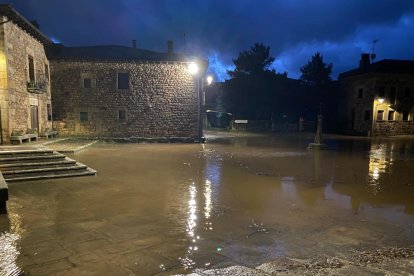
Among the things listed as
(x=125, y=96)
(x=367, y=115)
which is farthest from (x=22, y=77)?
(x=367, y=115)

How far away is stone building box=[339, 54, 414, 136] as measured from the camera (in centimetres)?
3020

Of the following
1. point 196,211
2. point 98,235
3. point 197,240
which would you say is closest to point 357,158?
point 196,211

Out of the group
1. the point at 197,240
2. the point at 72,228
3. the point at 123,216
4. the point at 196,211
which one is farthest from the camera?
the point at 196,211

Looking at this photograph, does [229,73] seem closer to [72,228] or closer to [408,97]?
[408,97]

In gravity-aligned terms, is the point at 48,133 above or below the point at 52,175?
above

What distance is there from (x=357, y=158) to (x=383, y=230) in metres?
9.78

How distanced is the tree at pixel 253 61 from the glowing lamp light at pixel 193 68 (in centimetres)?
1709

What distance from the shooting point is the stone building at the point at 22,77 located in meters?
13.3

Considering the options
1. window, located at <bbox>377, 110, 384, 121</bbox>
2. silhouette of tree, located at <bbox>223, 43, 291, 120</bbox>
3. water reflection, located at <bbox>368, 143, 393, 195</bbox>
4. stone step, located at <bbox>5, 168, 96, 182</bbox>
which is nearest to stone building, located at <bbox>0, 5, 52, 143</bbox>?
stone step, located at <bbox>5, 168, 96, 182</bbox>

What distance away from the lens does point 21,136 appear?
1379 centimetres

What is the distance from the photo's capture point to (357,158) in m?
14.1

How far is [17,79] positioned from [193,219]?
13.3 metres

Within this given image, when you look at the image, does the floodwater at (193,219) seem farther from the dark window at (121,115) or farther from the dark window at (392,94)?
the dark window at (392,94)

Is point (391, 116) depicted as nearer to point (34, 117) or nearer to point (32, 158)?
point (34, 117)
